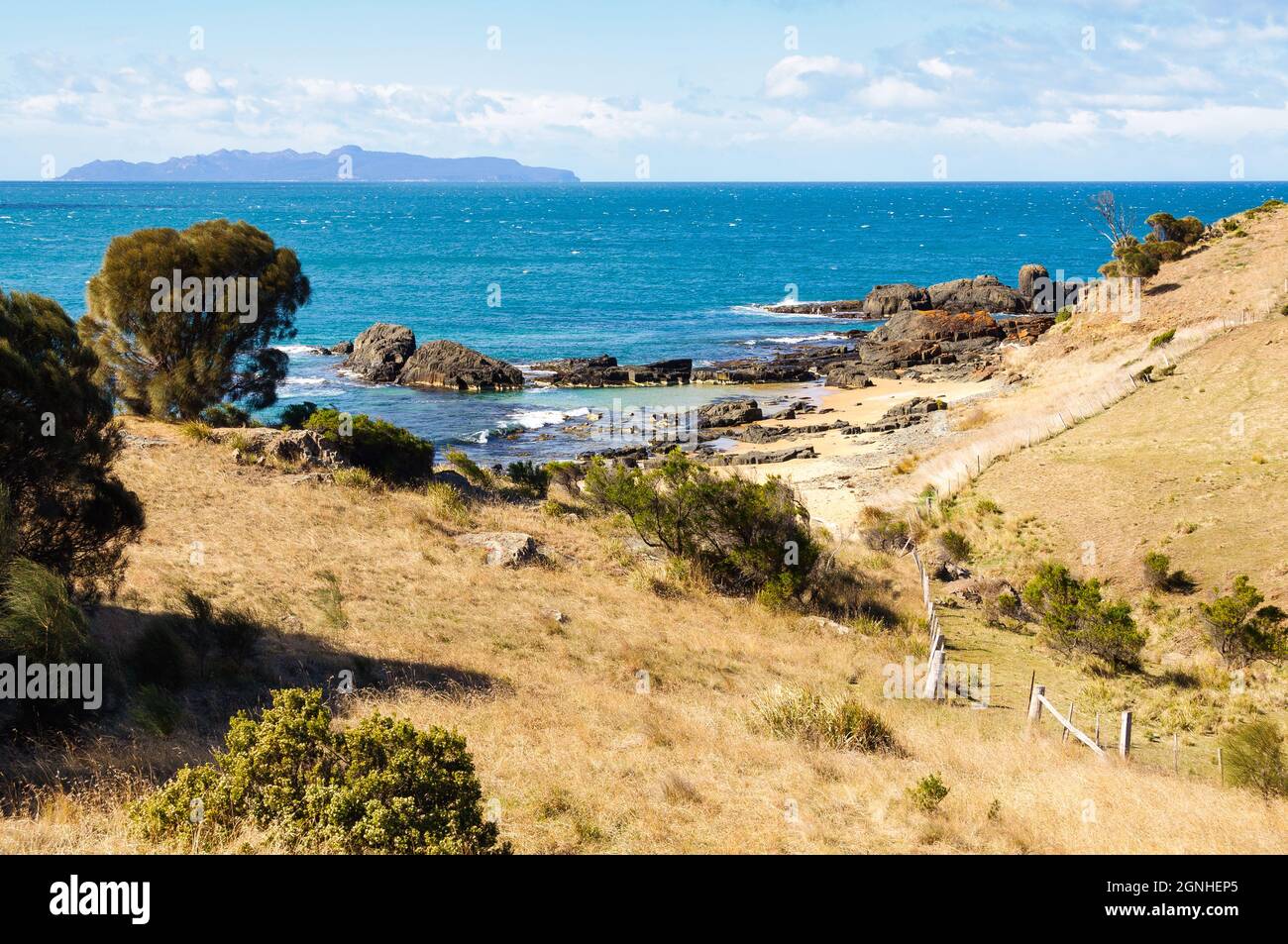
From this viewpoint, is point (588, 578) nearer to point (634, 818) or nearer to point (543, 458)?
point (634, 818)

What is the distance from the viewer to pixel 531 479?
3183cm

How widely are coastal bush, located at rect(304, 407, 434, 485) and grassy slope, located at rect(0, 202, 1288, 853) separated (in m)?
2.63

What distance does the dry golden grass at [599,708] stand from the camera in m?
9.52

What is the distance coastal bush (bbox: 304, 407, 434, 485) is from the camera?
28.2 metres

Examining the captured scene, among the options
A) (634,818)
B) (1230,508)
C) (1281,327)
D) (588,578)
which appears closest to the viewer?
(634,818)

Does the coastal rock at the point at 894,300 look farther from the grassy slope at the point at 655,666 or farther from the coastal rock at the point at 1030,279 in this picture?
the grassy slope at the point at 655,666

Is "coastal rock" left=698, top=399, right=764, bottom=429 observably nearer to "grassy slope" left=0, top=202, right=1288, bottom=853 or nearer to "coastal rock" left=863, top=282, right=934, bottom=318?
"grassy slope" left=0, top=202, right=1288, bottom=853

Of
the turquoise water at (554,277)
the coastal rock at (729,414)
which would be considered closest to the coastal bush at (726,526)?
the turquoise water at (554,277)

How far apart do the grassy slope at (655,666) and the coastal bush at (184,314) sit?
2552 mm

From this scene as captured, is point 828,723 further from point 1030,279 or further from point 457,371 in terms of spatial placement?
point 1030,279

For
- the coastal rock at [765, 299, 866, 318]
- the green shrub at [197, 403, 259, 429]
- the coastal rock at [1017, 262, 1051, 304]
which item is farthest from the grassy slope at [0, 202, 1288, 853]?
the coastal rock at [765, 299, 866, 318]

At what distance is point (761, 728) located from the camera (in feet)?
43.5
